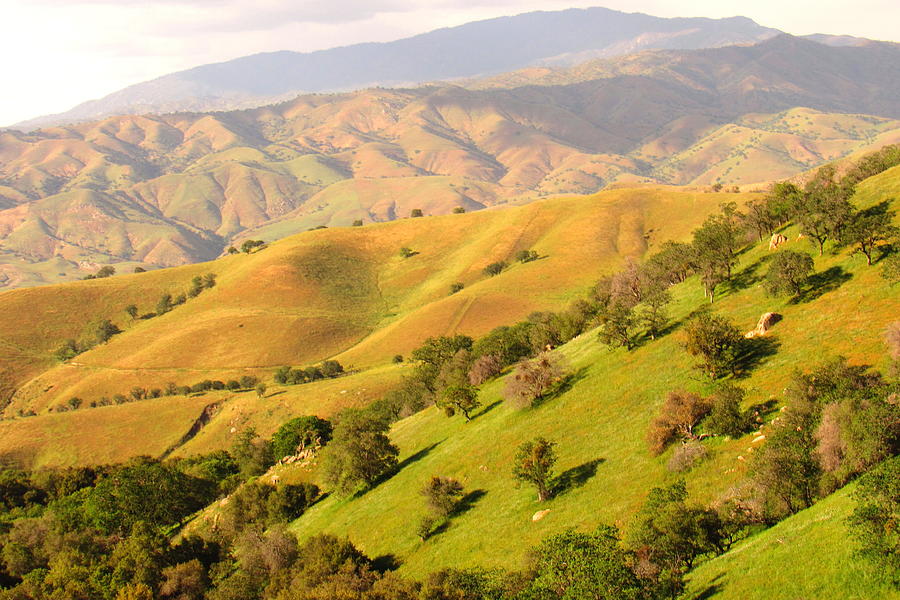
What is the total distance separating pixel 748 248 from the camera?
76562 mm

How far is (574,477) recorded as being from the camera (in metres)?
45.5

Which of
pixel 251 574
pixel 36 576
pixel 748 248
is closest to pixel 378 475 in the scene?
pixel 251 574

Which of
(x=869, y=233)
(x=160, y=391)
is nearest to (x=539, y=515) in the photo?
(x=869, y=233)

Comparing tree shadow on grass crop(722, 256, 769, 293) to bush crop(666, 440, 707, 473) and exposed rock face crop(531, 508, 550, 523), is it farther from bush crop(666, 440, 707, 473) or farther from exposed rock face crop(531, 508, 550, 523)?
exposed rock face crop(531, 508, 550, 523)

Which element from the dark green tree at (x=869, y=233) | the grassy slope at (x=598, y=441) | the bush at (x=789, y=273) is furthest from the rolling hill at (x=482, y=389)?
the dark green tree at (x=869, y=233)

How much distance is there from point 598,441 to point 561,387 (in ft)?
41.3

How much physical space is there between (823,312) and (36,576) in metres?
75.9

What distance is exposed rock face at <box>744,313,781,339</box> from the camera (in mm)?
51750

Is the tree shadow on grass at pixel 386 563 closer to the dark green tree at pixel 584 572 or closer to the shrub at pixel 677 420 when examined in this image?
the dark green tree at pixel 584 572

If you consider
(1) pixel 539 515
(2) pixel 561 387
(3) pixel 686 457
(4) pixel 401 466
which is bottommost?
(4) pixel 401 466

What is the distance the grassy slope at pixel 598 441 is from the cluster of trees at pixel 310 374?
73.2m

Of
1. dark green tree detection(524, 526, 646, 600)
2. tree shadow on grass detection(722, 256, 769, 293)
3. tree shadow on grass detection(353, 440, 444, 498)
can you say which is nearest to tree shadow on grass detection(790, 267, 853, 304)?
tree shadow on grass detection(722, 256, 769, 293)

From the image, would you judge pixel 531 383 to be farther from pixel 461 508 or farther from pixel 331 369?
pixel 331 369

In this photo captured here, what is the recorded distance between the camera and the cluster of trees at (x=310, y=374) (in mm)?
138250
